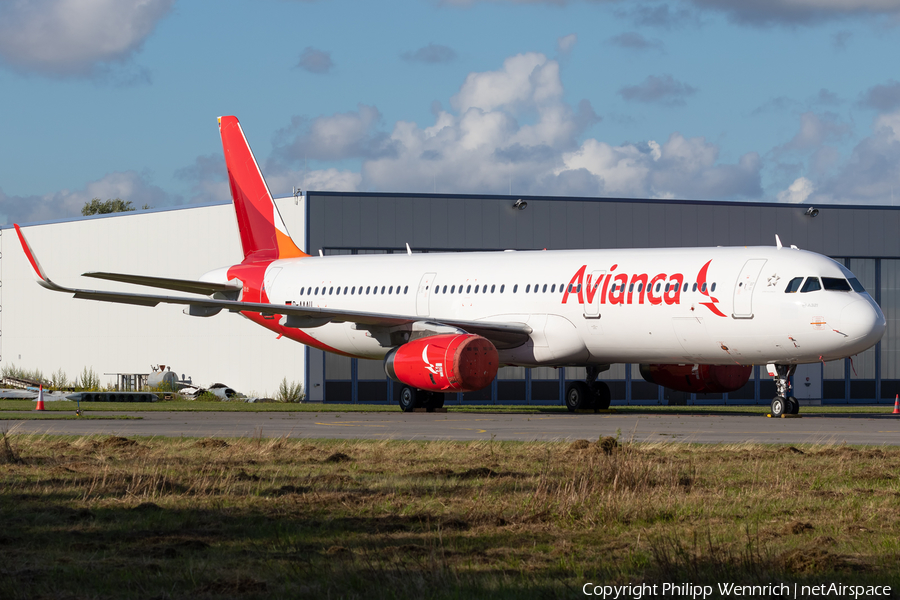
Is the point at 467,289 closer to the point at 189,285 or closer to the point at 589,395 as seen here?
the point at 589,395

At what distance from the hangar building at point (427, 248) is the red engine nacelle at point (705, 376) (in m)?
13.3

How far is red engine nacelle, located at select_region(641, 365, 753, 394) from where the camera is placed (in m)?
28.5

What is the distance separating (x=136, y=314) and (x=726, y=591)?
42.3 meters

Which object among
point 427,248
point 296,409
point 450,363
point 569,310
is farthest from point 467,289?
point 427,248

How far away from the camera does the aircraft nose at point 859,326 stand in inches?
907

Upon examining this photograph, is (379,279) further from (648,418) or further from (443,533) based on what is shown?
(443,533)

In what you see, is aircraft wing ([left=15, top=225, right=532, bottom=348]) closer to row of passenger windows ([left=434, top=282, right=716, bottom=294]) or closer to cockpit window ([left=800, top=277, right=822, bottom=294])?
row of passenger windows ([left=434, top=282, right=716, bottom=294])

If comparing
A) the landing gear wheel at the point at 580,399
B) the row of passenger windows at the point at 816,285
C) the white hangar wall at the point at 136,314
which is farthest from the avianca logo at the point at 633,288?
the white hangar wall at the point at 136,314

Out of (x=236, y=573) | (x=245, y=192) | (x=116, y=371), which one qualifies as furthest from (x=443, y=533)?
(x=116, y=371)

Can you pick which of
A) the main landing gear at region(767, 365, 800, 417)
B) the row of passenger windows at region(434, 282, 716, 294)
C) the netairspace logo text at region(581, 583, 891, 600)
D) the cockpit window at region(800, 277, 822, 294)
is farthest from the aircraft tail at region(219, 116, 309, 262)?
the netairspace logo text at region(581, 583, 891, 600)

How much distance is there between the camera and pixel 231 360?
43.0 metres

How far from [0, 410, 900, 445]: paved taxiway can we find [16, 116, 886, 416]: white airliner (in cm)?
157

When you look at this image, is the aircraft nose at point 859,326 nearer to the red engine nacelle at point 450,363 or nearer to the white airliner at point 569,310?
the white airliner at point 569,310

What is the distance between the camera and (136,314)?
46219mm
